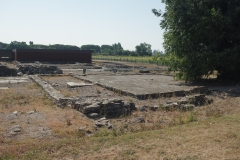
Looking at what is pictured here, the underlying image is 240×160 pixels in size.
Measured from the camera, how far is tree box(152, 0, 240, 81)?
1460 centimetres

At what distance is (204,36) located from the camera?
50.5 feet

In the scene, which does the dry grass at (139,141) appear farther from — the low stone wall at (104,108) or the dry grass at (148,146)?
the low stone wall at (104,108)

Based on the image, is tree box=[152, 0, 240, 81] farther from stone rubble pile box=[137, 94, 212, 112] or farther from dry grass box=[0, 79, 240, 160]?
dry grass box=[0, 79, 240, 160]

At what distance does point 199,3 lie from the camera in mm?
15898

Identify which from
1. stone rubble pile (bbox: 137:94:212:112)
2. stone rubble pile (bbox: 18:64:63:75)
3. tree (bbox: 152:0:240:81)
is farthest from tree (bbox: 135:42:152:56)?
stone rubble pile (bbox: 137:94:212:112)

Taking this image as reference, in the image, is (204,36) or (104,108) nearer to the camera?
(104,108)

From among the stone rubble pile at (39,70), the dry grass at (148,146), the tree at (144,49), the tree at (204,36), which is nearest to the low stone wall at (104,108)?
the dry grass at (148,146)

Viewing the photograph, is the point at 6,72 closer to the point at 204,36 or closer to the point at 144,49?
the point at 204,36

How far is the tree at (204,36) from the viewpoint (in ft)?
47.9

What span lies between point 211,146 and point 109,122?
323 centimetres

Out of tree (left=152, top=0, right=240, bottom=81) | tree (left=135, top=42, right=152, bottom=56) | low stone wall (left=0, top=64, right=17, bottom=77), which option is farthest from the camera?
tree (left=135, top=42, right=152, bottom=56)

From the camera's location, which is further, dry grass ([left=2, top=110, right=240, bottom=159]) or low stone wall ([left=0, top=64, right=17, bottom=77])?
low stone wall ([left=0, top=64, right=17, bottom=77])

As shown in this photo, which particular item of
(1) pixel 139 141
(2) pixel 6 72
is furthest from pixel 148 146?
(2) pixel 6 72

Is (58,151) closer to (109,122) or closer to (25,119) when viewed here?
(109,122)
